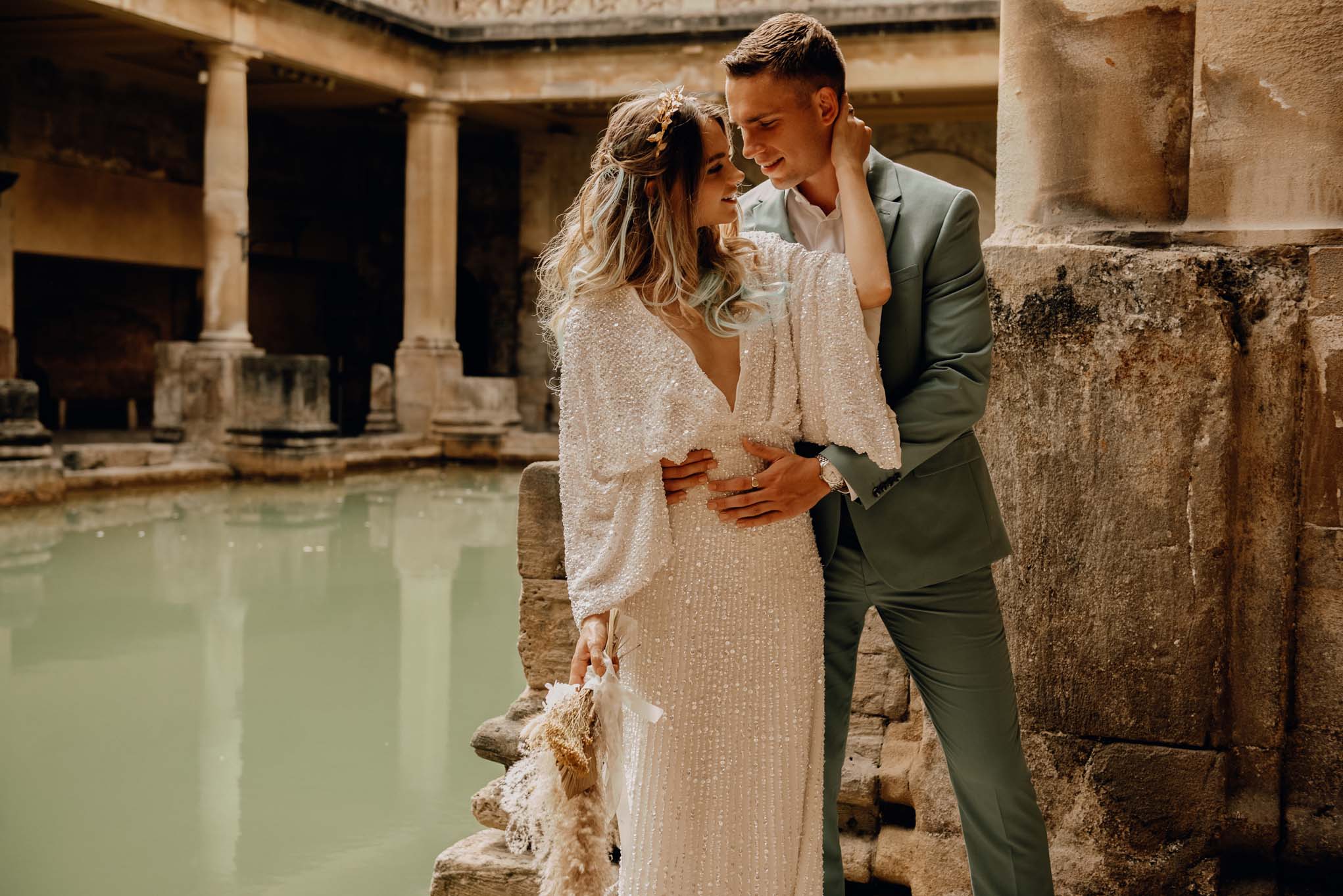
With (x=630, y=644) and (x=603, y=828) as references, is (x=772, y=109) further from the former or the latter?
(x=603, y=828)

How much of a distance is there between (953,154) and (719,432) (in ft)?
54.0

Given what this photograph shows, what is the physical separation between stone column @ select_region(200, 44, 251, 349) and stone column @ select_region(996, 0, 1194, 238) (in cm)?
1188

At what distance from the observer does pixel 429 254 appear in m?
16.3

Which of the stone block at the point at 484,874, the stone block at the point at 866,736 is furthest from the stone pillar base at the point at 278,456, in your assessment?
the stone block at the point at 866,736

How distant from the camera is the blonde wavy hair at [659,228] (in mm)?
1902

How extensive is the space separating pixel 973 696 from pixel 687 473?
60 cm

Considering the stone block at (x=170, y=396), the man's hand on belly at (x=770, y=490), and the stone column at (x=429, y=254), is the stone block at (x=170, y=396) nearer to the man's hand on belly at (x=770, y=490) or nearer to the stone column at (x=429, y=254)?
the stone column at (x=429, y=254)

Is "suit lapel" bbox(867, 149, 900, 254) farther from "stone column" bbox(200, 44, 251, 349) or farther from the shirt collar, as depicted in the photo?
"stone column" bbox(200, 44, 251, 349)

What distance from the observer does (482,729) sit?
3.12 meters

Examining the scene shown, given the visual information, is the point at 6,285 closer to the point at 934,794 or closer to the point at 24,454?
the point at 24,454

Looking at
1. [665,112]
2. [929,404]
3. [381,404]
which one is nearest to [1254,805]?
[929,404]

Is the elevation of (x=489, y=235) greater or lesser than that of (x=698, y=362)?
greater

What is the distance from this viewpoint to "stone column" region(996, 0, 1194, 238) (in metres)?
2.55

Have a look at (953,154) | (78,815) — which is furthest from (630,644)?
(953,154)
